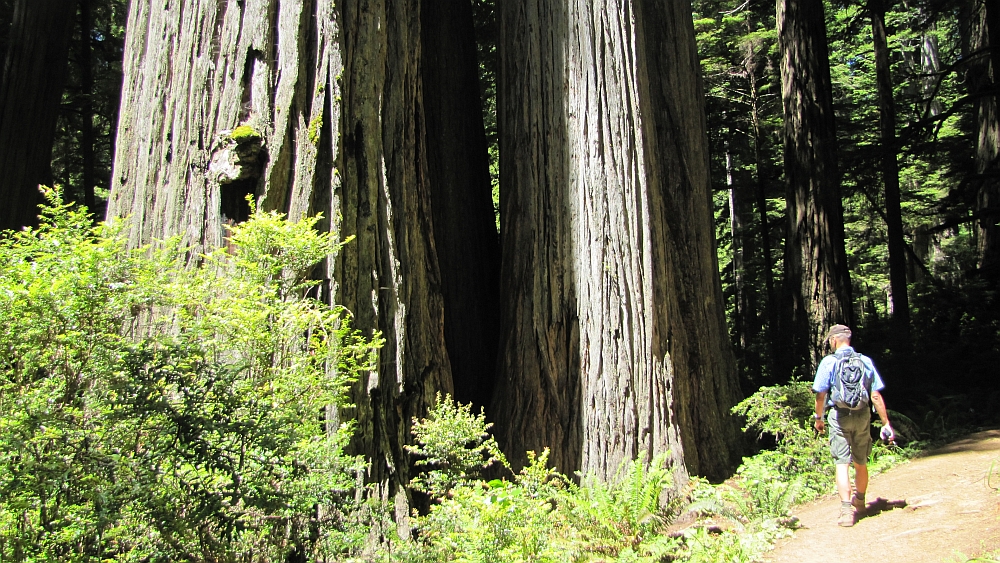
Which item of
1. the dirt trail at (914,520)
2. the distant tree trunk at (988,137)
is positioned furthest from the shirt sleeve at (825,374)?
the distant tree trunk at (988,137)

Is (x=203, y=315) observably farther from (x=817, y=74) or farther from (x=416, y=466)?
(x=817, y=74)

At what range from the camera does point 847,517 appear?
5387mm

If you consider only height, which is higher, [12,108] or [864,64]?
[864,64]

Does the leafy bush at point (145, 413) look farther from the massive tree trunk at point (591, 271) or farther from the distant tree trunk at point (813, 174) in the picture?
the distant tree trunk at point (813, 174)

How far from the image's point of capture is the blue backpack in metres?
5.39

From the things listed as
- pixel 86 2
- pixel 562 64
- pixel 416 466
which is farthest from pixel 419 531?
pixel 86 2

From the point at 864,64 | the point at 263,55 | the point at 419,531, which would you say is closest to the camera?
the point at 419,531

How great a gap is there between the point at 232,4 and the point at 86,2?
11215mm

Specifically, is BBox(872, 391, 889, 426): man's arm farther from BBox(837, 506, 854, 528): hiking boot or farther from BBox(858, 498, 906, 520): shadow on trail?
BBox(858, 498, 906, 520): shadow on trail

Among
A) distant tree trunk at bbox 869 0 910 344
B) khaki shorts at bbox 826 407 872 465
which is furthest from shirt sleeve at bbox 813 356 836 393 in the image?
distant tree trunk at bbox 869 0 910 344

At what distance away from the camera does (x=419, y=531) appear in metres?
4.81

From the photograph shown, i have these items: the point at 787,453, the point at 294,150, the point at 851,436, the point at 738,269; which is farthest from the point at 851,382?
the point at 738,269

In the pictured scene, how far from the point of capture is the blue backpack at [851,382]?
539 centimetres

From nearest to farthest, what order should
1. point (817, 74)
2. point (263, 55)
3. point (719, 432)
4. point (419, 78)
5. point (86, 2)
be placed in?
1. point (263, 55)
2. point (419, 78)
3. point (719, 432)
4. point (817, 74)
5. point (86, 2)
